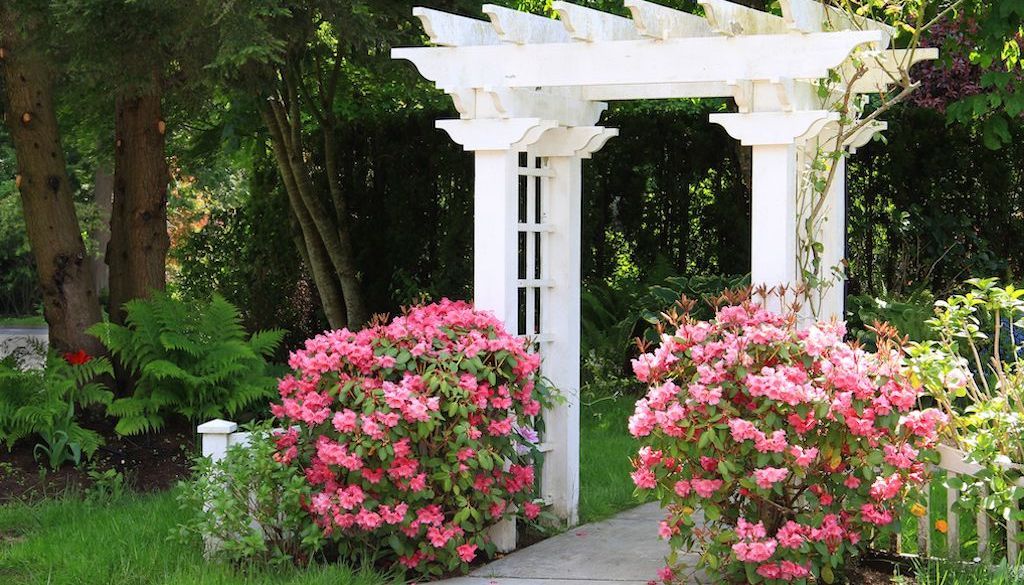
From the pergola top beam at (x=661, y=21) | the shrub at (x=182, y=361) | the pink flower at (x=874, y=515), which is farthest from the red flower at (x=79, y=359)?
the pink flower at (x=874, y=515)

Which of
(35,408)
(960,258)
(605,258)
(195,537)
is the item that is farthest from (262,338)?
(960,258)

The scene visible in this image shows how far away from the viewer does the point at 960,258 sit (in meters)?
9.94

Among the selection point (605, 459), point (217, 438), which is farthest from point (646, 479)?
point (605, 459)

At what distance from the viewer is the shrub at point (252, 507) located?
16.5 ft

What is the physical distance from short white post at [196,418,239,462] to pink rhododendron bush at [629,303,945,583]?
5.79 feet

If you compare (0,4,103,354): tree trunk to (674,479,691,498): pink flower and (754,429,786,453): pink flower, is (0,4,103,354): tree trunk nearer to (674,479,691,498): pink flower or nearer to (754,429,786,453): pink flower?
(674,479,691,498): pink flower

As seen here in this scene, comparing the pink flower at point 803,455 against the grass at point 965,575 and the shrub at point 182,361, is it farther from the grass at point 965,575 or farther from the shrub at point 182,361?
the shrub at point 182,361

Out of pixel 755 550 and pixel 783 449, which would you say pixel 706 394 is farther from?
pixel 755 550

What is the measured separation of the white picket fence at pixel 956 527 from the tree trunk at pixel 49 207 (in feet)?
18.0

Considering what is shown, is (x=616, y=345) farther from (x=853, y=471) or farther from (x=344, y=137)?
(x=853, y=471)

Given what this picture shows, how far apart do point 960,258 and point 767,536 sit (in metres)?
5.96

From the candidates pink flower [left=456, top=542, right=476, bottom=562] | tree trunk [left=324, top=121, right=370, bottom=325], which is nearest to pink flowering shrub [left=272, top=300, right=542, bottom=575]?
pink flower [left=456, top=542, right=476, bottom=562]

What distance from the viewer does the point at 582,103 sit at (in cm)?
621

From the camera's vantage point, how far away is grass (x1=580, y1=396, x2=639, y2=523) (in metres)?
6.36
